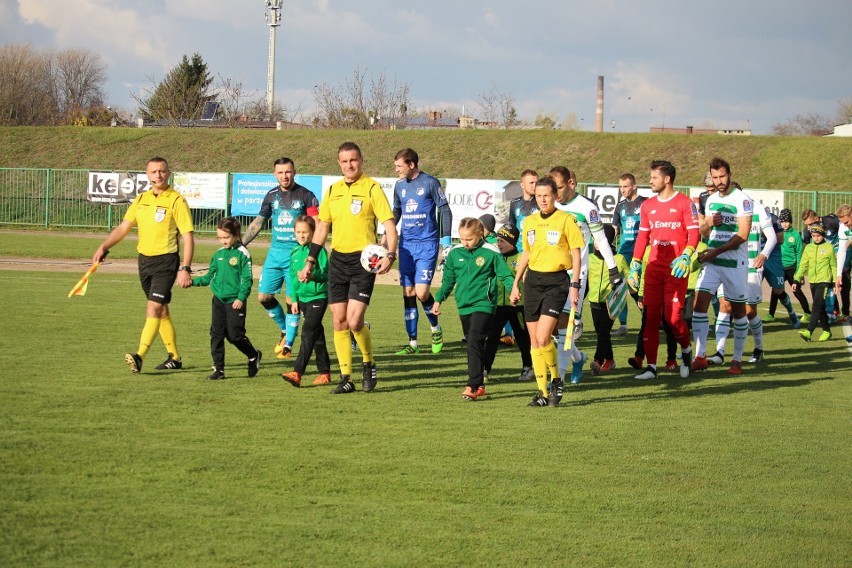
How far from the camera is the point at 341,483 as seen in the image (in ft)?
19.2

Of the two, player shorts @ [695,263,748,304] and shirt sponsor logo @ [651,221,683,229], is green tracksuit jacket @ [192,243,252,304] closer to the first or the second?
shirt sponsor logo @ [651,221,683,229]

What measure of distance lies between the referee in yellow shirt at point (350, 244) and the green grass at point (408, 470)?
60 centimetres

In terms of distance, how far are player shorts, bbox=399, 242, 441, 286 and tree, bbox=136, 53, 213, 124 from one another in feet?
168

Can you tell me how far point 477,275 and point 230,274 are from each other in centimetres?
250

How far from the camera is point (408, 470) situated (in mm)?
6258

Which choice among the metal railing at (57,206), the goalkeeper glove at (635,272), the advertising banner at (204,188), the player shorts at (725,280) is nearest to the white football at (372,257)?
the goalkeeper glove at (635,272)

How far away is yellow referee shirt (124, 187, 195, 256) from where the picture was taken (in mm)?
9469

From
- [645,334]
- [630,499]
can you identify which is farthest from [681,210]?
[630,499]

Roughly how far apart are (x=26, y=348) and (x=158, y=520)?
6.35 meters

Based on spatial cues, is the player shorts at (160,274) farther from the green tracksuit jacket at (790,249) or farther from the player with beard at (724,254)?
the green tracksuit jacket at (790,249)

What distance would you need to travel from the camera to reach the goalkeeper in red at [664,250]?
10195 millimetres

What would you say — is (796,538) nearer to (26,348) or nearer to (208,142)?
(26,348)

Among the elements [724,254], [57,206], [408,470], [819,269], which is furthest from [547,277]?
[57,206]

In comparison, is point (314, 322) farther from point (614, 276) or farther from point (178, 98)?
point (178, 98)
